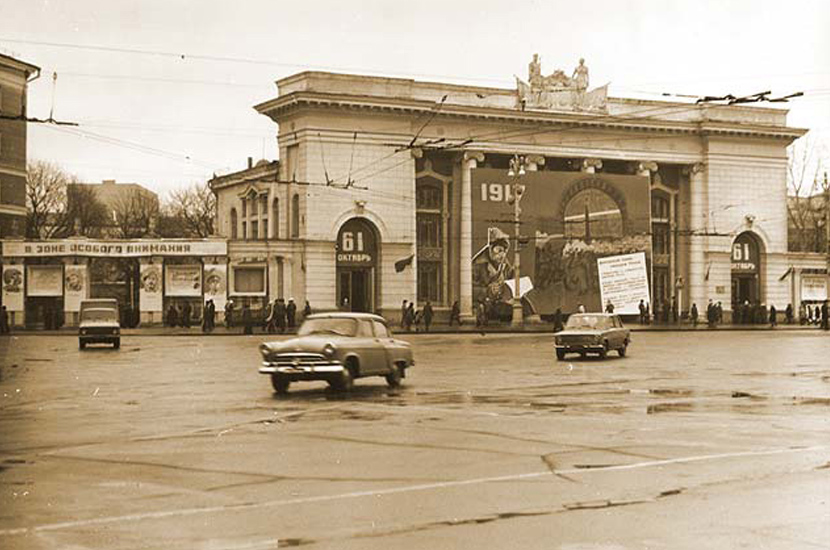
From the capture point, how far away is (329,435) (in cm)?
1484

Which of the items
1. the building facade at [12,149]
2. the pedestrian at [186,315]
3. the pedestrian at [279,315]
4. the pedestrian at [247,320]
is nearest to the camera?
the pedestrian at [247,320]

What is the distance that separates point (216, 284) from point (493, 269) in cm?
1717

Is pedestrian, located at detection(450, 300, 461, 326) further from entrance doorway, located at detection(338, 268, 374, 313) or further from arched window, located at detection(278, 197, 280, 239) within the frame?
arched window, located at detection(278, 197, 280, 239)

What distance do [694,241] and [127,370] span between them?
186ft

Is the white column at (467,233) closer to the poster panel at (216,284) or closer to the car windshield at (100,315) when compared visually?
the poster panel at (216,284)

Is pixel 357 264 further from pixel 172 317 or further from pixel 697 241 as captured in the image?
pixel 697 241

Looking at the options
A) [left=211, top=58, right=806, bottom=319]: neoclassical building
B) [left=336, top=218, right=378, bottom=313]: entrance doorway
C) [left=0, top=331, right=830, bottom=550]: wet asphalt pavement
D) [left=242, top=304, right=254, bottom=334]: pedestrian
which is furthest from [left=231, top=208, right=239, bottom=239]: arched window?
[left=0, top=331, right=830, bottom=550]: wet asphalt pavement

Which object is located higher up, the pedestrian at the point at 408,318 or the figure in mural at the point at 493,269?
the figure in mural at the point at 493,269

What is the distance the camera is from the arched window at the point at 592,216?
2968 inches

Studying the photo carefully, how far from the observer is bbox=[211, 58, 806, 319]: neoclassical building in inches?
2660

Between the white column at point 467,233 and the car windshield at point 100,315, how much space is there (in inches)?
1225

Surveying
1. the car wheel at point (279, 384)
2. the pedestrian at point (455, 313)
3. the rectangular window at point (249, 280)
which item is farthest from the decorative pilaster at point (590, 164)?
the car wheel at point (279, 384)

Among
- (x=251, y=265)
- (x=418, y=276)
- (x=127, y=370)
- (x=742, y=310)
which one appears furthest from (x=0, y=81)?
(x=742, y=310)

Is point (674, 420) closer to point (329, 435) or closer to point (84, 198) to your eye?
point (329, 435)
